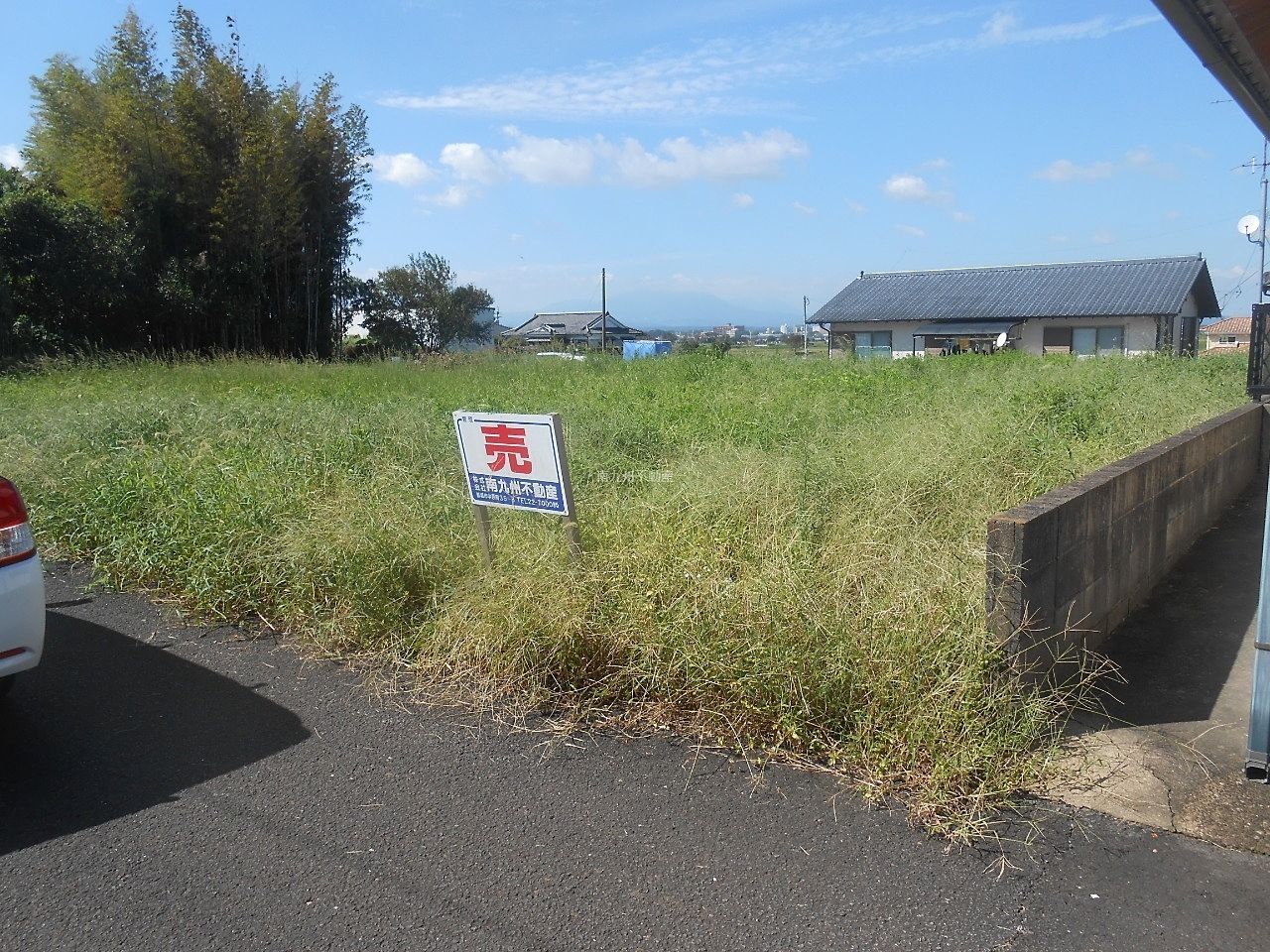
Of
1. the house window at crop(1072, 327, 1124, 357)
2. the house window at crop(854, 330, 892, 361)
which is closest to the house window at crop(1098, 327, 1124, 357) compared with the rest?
the house window at crop(1072, 327, 1124, 357)

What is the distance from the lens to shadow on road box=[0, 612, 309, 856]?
311 centimetres

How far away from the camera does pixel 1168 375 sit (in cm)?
1207

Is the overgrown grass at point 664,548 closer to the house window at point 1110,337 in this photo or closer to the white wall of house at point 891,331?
the house window at point 1110,337

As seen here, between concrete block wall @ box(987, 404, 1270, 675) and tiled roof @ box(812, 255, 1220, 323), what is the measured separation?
30041mm

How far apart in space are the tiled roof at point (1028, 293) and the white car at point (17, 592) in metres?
35.0

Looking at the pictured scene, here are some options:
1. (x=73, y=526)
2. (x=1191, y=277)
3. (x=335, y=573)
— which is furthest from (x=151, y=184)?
(x=1191, y=277)

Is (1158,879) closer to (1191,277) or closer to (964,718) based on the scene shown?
(964,718)

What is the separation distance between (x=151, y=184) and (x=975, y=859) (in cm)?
2156

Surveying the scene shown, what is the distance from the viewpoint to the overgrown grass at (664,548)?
11.0 feet

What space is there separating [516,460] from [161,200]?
1909 centimetres

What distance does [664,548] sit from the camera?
14.2ft

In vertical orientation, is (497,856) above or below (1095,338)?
below

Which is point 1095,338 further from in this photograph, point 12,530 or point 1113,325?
point 12,530

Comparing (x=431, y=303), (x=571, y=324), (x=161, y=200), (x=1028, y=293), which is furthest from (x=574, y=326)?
(x=161, y=200)
